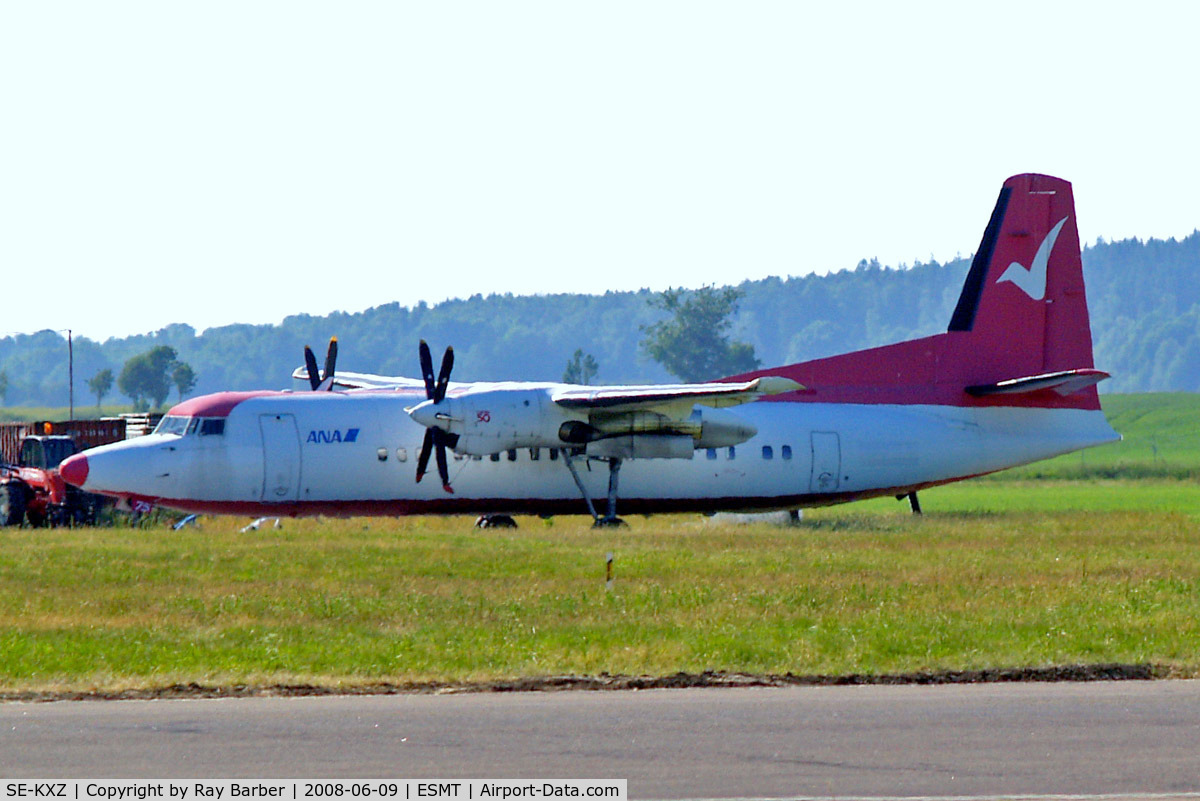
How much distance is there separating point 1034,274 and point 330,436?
1622 centimetres

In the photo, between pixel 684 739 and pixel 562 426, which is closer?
pixel 684 739

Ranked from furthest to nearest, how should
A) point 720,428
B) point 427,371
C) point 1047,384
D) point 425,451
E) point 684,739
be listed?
point 1047,384, point 720,428, point 427,371, point 425,451, point 684,739

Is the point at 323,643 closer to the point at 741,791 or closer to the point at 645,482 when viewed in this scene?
the point at 741,791

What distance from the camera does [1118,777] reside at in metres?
9.62

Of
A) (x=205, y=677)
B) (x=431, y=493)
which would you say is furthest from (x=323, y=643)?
(x=431, y=493)

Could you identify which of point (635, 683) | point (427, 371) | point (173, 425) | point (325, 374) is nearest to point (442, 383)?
point (427, 371)

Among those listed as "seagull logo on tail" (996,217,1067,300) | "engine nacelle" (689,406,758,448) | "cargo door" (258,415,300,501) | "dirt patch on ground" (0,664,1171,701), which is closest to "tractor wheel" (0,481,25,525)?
"cargo door" (258,415,300,501)

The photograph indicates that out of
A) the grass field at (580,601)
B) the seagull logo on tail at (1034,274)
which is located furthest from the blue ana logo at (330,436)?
the seagull logo on tail at (1034,274)

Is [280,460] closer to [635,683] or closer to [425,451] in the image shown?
[425,451]

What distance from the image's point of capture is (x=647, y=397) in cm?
2922

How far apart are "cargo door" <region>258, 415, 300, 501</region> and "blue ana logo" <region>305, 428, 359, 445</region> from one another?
0.31 m

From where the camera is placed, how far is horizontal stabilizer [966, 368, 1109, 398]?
31.6 metres

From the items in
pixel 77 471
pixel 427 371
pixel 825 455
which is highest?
pixel 427 371

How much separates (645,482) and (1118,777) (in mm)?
22342
